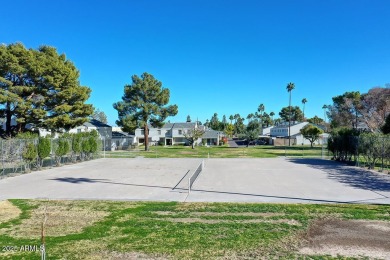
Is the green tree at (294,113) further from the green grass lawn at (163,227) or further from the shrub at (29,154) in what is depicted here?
the green grass lawn at (163,227)

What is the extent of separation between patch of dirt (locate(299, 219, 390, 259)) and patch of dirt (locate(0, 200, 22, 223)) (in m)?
7.99

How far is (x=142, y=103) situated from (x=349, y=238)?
139 feet

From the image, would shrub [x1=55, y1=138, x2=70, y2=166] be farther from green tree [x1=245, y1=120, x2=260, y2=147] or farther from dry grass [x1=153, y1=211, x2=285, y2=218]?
green tree [x1=245, y1=120, x2=260, y2=147]

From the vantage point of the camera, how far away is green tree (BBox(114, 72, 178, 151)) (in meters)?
47.2

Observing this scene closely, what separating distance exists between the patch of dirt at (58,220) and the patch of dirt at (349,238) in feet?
18.4

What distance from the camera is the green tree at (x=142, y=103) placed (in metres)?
47.2

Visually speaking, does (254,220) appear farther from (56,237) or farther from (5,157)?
(5,157)

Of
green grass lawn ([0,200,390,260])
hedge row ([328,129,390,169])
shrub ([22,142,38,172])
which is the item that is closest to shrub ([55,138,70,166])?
shrub ([22,142,38,172])

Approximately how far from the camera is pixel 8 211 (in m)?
9.59

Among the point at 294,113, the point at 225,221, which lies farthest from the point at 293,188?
the point at 294,113

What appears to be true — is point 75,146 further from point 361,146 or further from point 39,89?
point 361,146

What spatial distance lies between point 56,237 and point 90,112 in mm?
30172

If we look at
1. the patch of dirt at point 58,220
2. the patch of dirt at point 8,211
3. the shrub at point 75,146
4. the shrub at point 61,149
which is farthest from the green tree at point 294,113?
the patch of dirt at point 8,211

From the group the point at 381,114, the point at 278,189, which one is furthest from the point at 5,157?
the point at 381,114
